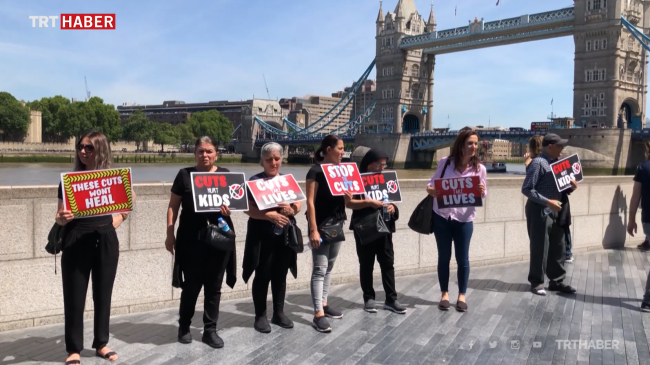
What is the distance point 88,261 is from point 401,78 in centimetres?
8007

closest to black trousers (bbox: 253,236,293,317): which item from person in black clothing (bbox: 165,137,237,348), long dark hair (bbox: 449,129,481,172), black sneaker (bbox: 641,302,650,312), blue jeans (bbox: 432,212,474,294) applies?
person in black clothing (bbox: 165,137,237,348)

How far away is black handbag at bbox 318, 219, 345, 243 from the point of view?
14.3 feet

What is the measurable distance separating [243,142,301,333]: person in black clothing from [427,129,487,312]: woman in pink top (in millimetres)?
1355

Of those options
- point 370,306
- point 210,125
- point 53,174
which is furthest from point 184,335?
point 210,125

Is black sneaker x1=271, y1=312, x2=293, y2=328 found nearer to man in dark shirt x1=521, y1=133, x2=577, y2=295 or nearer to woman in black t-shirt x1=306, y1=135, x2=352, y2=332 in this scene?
woman in black t-shirt x1=306, y1=135, x2=352, y2=332

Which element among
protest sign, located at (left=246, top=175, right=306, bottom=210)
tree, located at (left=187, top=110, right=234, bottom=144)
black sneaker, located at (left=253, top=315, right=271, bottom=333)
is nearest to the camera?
protest sign, located at (left=246, top=175, right=306, bottom=210)

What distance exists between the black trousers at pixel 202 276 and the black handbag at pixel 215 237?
0.26 feet

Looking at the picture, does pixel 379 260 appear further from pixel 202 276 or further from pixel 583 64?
pixel 583 64

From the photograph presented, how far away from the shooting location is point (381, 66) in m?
85.2

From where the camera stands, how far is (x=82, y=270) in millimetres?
3541

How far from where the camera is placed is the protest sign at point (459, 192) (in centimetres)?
484

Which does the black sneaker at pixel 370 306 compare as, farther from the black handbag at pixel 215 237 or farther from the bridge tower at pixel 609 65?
the bridge tower at pixel 609 65

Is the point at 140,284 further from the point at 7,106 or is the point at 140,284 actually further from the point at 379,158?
the point at 7,106

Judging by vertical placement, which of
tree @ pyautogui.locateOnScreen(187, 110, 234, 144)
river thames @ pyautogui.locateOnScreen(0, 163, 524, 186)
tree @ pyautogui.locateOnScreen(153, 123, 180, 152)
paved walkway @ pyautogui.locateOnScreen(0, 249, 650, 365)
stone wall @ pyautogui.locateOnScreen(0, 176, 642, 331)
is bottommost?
river thames @ pyautogui.locateOnScreen(0, 163, 524, 186)
